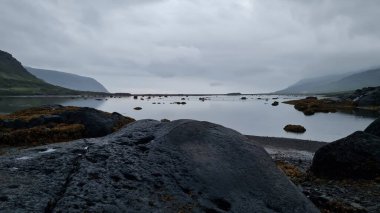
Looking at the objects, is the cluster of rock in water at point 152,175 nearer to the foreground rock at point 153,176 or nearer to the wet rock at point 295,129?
the foreground rock at point 153,176

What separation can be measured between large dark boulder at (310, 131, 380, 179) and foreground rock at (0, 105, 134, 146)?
69.6 feet

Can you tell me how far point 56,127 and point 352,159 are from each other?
26.5 metres

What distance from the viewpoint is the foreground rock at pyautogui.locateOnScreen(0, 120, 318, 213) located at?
A: 29.6 feet

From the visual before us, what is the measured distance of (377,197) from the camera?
18.3 meters

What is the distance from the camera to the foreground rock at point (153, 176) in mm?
9023

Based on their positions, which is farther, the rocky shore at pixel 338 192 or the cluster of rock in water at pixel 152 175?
the rocky shore at pixel 338 192

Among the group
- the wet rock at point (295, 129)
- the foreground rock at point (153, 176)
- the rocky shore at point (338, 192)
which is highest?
the foreground rock at point (153, 176)

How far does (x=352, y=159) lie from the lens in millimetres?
22375

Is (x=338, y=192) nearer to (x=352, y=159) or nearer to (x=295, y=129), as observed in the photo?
(x=352, y=159)

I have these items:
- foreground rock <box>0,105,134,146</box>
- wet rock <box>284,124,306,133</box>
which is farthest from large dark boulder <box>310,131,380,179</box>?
wet rock <box>284,124,306,133</box>

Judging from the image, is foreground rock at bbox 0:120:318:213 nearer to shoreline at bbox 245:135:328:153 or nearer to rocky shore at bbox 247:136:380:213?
rocky shore at bbox 247:136:380:213

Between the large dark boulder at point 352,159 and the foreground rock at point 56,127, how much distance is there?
69.6 ft

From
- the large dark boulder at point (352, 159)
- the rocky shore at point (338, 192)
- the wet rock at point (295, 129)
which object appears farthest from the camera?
the wet rock at point (295, 129)

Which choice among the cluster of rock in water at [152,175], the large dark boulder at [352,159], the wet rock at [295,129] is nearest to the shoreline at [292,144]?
the wet rock at [295,129]
